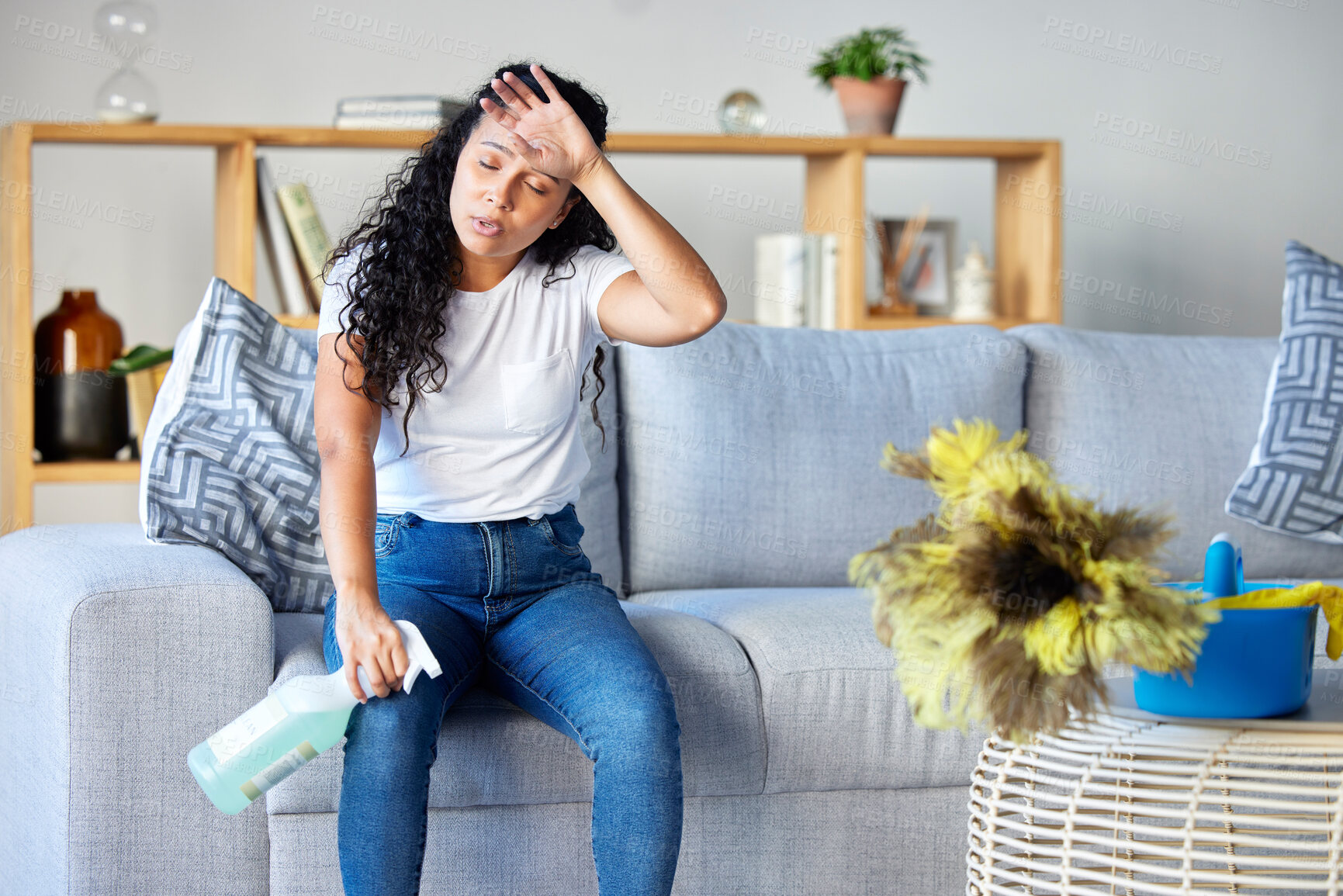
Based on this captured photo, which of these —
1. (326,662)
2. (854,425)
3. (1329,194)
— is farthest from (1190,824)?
(1329,194)

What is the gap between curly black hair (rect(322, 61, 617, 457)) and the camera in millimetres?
1274

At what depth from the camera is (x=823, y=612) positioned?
1.57m

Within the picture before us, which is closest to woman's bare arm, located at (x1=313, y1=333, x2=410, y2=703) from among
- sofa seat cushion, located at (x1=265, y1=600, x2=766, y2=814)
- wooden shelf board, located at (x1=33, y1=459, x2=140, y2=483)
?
sofa seat cushion, located at (x1=265, y1=600, x2=766, y2=814)

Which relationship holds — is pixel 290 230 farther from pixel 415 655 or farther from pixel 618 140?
pixel 415 655

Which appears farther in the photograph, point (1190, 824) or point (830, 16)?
point (830, 16)

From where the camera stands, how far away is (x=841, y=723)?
4.61 ft

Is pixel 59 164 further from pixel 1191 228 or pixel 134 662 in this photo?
pixel 1191 228

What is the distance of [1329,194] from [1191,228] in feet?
1.22

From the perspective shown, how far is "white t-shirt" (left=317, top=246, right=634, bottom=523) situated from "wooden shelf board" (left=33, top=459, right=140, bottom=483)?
3.54ft

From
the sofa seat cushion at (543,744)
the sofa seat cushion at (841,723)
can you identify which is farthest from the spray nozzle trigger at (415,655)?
the sofa seat cushion at (841,723)

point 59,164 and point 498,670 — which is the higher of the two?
point 59,164

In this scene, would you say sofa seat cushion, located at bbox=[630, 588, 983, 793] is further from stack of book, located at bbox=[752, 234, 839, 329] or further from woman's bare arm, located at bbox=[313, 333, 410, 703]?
stack of book, located at bbox=[752, 234, 839, 329]

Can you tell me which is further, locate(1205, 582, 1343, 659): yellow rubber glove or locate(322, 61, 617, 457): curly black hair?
locate(322, 61, 617, 457): curly black hair

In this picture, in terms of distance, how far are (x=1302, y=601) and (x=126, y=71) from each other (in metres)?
2.15
